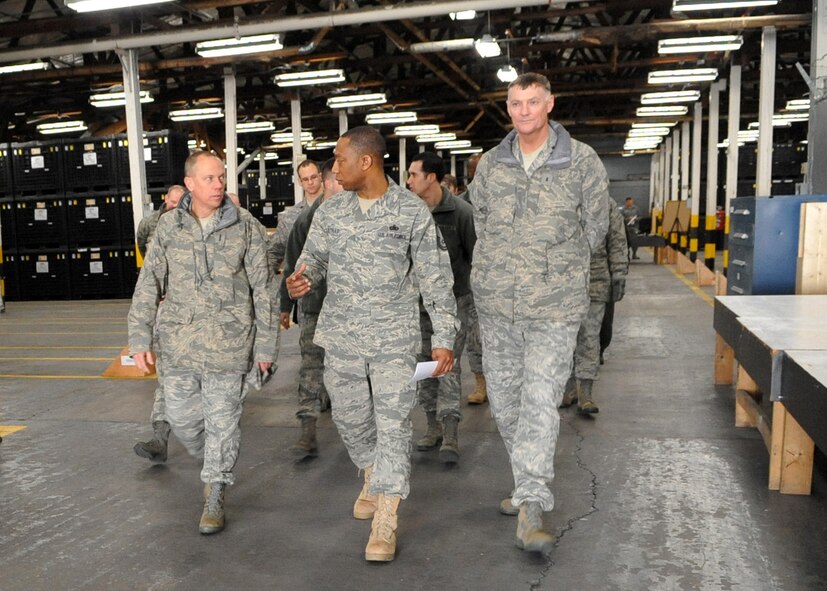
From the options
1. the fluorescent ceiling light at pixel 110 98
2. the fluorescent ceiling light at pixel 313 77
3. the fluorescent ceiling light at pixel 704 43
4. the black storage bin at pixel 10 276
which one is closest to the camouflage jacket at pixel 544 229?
the fluorescent ceiling light at pixel 704 43

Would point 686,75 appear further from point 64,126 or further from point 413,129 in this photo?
point 64,126

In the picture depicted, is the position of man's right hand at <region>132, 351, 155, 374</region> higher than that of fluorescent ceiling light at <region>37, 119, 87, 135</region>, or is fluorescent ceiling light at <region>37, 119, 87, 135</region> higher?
fluorescent ceiling light at <region>37, 119, 87, 135</region>

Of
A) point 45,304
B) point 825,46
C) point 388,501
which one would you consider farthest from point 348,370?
point 45,304

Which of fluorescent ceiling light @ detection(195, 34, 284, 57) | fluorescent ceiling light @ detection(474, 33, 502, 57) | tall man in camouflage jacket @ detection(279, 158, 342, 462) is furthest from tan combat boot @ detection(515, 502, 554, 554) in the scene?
fluorescent ceiling light @ detection(474, 33, 502, 57)

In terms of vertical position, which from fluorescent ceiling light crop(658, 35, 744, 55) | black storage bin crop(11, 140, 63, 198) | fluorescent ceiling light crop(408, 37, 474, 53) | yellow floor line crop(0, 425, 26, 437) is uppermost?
fluorescent ceiling light crop(408, 37, 474, 53)

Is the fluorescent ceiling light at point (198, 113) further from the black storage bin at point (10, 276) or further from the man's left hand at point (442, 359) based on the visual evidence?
the man's left hand at point (442, 359)

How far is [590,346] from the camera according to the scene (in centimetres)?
608

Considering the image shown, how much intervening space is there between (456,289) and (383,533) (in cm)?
220

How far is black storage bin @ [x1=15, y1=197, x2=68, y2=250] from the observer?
15.6 meters

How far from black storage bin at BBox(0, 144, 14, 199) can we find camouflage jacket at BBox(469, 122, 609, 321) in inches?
586

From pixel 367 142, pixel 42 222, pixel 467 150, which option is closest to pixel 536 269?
pixel 367 142

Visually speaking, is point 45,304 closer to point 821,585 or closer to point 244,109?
point 244,109

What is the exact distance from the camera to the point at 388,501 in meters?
3.46

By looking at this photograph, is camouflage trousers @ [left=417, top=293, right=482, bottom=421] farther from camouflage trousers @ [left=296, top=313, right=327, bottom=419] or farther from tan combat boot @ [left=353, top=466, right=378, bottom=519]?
tan combat boot @ [left=353, top=466, right=378, bottom=519]
